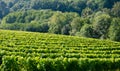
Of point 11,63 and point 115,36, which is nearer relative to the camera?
point 11,63

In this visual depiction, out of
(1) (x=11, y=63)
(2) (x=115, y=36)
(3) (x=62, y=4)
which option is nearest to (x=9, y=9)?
(3) (x=62, y=4)

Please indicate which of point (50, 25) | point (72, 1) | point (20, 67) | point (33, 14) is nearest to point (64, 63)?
point (20, 67)

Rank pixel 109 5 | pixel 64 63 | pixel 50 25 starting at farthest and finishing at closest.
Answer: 1. pixel 109 5
2. pixel 50 25
3. pixel 64 63

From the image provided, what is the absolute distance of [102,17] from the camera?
9825 centimetres

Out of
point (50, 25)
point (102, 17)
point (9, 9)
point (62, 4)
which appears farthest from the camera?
point (9, 9)

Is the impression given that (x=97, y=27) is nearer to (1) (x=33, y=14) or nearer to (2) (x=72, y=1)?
(1) (x=33, y=14)

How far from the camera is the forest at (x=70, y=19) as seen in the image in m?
94.0

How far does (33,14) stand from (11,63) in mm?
130295

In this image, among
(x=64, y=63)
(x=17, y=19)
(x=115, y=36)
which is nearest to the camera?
(x=64, y=63)

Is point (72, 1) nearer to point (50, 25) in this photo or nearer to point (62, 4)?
point (62, 4)

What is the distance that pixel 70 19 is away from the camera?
400ft

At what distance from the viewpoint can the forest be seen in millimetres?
93969

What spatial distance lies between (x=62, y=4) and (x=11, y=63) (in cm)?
15504

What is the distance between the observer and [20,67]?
99.2 ft
